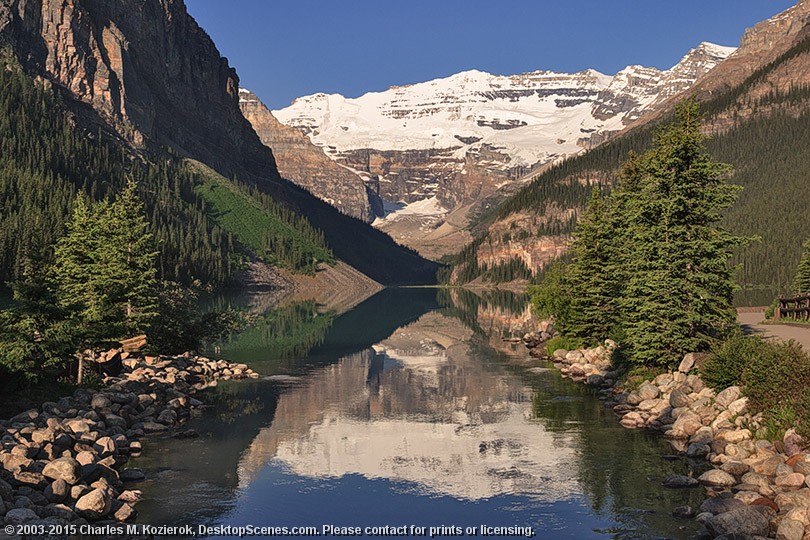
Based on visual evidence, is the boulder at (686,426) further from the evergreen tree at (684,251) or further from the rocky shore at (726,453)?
the evergreen tree at (684,251)

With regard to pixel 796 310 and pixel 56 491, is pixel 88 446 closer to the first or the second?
pixel 56 491

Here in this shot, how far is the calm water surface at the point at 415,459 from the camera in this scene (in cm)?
2731

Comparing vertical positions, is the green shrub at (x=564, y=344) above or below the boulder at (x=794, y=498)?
above

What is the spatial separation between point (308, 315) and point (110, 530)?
111 m

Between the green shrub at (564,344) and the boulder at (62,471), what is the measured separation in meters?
51.5

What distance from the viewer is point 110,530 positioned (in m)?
24.8

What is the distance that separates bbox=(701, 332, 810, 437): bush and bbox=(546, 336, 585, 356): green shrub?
3070 centimetres

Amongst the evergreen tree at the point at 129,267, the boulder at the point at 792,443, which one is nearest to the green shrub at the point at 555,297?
the evergreen tree at the point at 129,267

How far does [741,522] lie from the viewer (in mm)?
23984

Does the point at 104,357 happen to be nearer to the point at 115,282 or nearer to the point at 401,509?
the point at 115,282

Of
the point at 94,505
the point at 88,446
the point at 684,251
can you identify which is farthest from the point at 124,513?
the point at 684,251

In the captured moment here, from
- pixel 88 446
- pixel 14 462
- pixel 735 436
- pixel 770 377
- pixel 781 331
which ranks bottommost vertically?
pixel 88 446

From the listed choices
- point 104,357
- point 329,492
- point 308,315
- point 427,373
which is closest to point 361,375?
point 427,373

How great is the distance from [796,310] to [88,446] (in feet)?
191
